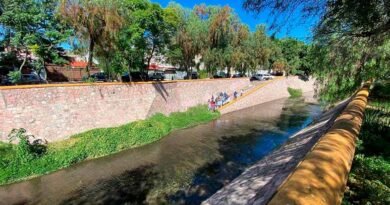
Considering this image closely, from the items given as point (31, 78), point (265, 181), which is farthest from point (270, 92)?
point (265, 181)

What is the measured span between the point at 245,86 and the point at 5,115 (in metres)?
32.0

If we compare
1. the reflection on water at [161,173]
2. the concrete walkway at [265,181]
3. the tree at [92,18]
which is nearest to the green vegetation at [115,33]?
the tree at [92,18]

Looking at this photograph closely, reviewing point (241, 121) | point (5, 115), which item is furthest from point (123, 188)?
point (241, 121)

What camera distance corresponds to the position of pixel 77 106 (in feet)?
60.7

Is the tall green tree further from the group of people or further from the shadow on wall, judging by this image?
the group of people

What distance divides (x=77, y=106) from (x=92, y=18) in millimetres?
5783

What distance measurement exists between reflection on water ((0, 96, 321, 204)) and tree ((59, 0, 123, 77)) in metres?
8.24

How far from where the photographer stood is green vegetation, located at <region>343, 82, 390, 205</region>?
410 centimetres

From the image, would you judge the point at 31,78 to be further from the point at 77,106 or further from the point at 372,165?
the point at 372,165

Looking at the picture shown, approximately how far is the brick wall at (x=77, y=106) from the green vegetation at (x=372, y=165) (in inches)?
624

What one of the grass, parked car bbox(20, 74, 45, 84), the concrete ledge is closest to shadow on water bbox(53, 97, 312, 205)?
the grass

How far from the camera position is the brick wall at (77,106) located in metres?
15.5

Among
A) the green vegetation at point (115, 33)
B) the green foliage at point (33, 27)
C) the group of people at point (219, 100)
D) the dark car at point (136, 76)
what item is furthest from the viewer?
the dark car at point (136, 76)

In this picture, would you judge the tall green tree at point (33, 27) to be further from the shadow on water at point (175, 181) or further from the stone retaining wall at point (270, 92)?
the stone retaining wall at point (270, 92)
